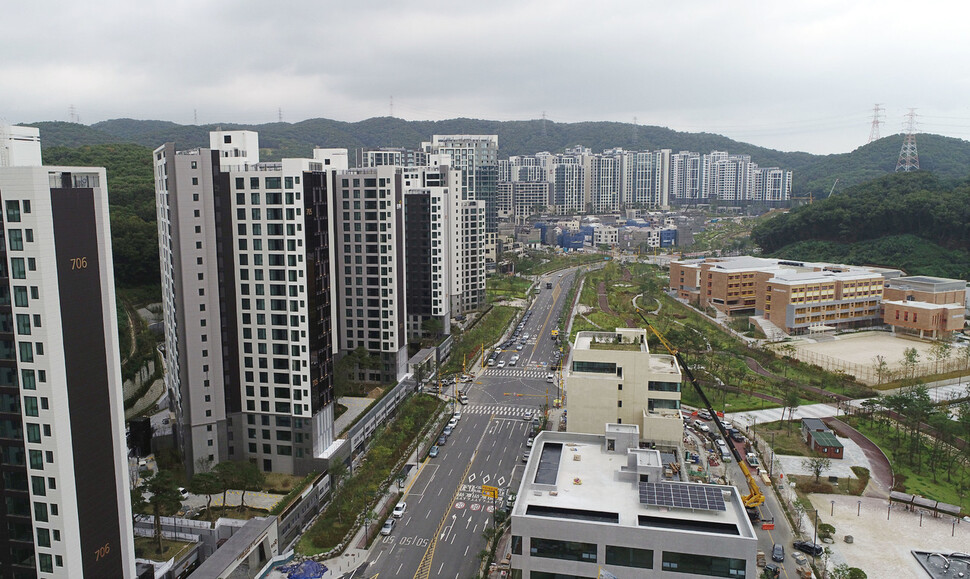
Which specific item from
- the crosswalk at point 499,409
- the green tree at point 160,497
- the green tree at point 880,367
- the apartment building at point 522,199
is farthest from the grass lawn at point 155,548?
the apartment building at point 522,199

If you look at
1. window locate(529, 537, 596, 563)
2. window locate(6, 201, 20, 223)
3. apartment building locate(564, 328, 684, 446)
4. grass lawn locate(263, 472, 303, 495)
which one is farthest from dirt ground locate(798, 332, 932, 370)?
window locate(6, 201, 20, 223)

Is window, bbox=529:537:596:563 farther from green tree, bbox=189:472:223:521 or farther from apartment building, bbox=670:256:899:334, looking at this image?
apartment building, bbox=670:256:899:334

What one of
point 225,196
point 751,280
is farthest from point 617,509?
point 751,280

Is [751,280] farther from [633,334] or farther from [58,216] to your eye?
[58,216]

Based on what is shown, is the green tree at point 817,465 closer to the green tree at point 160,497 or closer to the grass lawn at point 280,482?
the grass lawn at point 280,482

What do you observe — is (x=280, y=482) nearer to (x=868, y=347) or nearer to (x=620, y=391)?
(x=620, y=391)

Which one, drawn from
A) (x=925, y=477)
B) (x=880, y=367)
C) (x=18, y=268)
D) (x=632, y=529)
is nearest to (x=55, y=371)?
(x=18, y=268)
